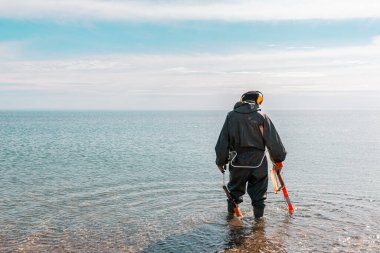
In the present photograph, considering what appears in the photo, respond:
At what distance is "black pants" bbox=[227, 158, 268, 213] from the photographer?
9781 mm

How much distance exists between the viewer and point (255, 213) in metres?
10.1

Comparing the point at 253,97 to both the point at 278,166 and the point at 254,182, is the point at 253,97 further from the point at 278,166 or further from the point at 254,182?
the point at 254,182

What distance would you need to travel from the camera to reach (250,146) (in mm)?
9648

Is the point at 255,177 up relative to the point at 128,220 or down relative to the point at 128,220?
up

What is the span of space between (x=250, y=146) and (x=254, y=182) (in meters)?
0.97

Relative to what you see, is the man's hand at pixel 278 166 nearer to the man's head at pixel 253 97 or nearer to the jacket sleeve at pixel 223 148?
the jacket sleeve at pixel 223 148

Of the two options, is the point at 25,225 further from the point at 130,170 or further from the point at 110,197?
the point at 130,170

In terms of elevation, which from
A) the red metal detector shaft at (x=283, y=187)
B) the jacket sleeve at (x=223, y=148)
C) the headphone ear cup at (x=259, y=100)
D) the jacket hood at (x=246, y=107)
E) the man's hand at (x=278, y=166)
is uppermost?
the headphone ear cup at (x=259, y=100)

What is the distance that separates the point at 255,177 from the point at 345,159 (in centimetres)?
1649

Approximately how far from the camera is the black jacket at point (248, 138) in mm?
9523

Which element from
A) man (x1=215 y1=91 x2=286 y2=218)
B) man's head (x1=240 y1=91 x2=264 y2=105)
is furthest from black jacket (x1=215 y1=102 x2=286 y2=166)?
man's head (x1=240 y1=91 x2=264 y2=105)

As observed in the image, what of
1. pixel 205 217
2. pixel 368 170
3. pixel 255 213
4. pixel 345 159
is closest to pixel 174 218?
pixel 205 217

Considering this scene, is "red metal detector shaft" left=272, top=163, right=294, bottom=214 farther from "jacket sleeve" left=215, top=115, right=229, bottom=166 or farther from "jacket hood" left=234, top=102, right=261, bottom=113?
"jacket hood" left=234, top=102, right=261, bottom=113

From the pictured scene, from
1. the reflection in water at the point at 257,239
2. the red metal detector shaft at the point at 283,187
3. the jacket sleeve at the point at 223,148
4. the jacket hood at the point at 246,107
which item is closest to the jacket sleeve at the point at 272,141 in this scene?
the jacket hood at the point at 246,107
